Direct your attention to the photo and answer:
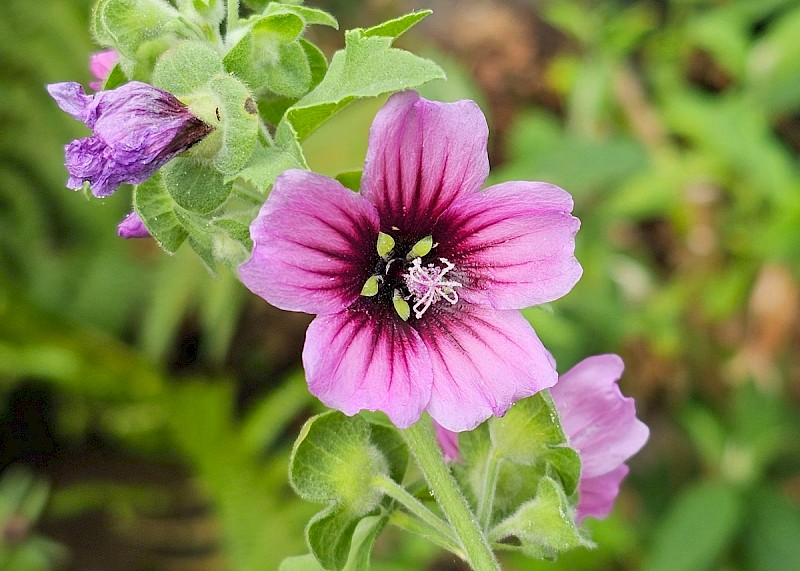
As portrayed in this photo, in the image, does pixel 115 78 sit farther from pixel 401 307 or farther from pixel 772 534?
pixel 772 534

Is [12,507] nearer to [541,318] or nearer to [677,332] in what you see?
[541,318]

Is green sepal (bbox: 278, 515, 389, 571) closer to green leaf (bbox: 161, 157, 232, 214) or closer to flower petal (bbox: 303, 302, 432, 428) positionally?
flower petal (bbox: 303, 302, 432, 428)

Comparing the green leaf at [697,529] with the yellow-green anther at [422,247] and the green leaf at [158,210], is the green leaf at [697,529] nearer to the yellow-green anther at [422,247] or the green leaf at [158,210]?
the yellow-green anther at [422,247]

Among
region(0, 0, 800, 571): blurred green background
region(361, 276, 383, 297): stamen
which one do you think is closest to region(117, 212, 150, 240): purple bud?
region(361, 276, 383, 297): stamen

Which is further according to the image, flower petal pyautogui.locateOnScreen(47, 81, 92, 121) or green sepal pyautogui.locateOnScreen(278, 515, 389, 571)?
green sepal pyautogui.locateOnScreen(278, 515, 389, 571)

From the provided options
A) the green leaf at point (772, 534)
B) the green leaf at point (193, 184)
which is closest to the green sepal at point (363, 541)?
the green leaf at point (193, 184)

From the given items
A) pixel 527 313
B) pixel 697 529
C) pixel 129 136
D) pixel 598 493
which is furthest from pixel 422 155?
pixel 697 529
